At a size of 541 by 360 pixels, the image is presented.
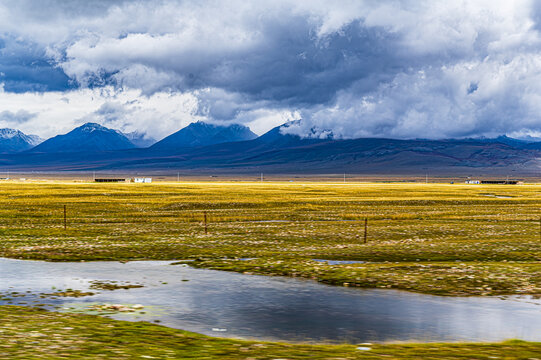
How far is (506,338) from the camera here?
55.2 feet

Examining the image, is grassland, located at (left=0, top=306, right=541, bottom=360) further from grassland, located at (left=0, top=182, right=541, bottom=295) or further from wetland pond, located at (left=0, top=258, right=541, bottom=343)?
grassland, located at (left=0, top=182, right=541, bottom=295)

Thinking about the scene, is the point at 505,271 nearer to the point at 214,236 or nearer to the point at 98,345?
the point at 98,345

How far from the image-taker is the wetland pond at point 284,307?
57.8 ft

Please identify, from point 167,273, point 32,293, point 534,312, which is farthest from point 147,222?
point 534,312

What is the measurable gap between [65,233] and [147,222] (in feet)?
45.3

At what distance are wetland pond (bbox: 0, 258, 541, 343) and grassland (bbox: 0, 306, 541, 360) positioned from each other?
131cm

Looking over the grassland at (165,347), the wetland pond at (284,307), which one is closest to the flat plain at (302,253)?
the grassland at (165,347)

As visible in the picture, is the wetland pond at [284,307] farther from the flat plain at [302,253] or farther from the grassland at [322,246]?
the grassland at [322,246]

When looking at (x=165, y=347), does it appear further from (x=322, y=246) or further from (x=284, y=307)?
(x=322, y=246)

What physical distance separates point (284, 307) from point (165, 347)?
23.0ft

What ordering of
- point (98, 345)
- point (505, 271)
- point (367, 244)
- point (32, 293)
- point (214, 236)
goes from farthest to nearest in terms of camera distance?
point (214, 236) < point (367, 244) < point (505, 271) < point (32, 293) < point (98, 345)

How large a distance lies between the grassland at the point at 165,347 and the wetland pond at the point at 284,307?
51.6 inches

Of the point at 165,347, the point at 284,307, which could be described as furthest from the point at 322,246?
the point at 165,347

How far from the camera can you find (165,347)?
14867mm
